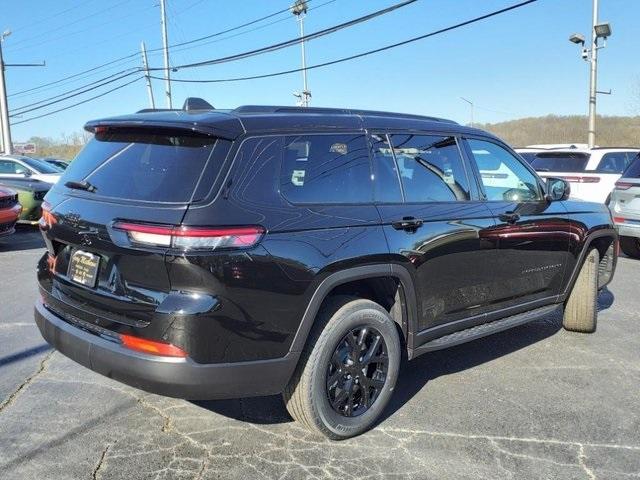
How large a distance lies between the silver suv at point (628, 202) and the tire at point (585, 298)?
4.05 m

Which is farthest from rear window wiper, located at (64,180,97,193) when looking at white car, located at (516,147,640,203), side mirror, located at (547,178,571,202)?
white car, located at (516,147,640,203)

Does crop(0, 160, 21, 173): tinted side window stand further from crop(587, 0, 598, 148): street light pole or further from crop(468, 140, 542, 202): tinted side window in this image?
crop(587, 0, 598, 148): street light pole

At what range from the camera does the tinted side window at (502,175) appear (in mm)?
4484

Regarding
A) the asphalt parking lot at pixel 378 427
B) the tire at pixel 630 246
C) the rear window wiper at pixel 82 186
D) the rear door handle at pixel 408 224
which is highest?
the rear window wiper at pixel 82 186

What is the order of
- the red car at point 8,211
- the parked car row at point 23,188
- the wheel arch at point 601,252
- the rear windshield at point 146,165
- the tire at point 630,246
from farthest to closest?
the tire at point 630,246 → the parked car row at point 23,188 → the red car at point 8,211 → the wheel arch at point 601,252 → the rear windshield at point 146,165

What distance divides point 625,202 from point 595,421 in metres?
6.25

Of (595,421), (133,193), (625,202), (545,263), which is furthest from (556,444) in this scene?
(625,202)

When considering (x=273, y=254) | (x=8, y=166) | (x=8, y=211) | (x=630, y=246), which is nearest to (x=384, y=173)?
(x=273, y=254)

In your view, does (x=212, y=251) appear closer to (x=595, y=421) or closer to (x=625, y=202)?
(x=595, y=421)

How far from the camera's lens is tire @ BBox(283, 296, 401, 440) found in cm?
323

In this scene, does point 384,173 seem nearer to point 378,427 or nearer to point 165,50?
point 378,427

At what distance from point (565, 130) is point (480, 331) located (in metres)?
81.5

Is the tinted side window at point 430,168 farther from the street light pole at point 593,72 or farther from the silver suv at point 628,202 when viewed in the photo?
the street light pole at point 593,72

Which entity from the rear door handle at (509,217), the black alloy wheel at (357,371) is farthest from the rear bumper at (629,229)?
the black alloy wheel at (357,371)
